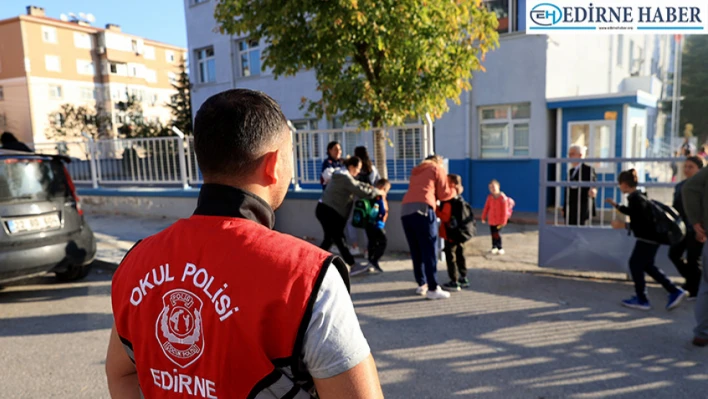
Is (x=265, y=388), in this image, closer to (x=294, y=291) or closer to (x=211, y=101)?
(x=294, y=291)

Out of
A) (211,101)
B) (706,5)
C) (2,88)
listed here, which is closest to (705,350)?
(706,5)

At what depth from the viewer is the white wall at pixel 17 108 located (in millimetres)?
41312

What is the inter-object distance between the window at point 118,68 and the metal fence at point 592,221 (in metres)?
53.2

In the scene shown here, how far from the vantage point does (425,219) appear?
5.72 meters

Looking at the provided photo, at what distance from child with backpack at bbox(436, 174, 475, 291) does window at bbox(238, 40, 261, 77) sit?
14.3m

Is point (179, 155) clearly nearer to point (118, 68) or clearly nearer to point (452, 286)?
point (452, 286)

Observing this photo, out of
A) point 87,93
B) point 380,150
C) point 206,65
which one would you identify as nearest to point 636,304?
point 380,150

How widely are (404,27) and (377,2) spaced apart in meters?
0.52

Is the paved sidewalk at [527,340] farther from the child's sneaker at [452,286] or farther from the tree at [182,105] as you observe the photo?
the tree at [182,105]

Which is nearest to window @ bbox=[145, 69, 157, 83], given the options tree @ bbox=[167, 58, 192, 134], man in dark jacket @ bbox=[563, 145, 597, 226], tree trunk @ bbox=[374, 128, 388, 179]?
tree @ bbox=[167, 58, 192, 134]

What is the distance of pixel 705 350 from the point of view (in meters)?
4.18

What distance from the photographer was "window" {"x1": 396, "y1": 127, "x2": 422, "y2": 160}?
7859 millimetres

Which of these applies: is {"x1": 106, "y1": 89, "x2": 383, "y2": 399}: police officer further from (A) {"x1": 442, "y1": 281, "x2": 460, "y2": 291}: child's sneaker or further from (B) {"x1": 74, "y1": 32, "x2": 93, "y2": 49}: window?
(B) {"x1": 74, "y1": 32, "x2": 93, "y2": 49}: window

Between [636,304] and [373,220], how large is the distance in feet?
10.8
